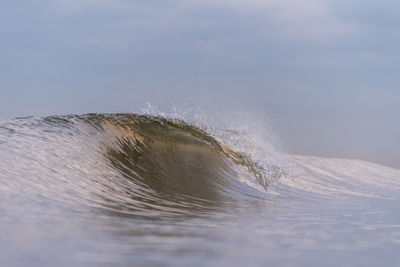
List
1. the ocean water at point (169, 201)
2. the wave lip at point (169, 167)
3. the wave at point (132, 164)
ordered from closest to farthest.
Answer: the ocean water at point (169, 201), the wave at point (132, 164), the wave lip at point (169, 167)

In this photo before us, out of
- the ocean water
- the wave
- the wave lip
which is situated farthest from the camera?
the wave lip

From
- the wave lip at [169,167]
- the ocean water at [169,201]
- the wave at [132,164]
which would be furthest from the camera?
the wave lip at [169,167]

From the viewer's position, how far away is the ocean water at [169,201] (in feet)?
6.75

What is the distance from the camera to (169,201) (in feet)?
13.5

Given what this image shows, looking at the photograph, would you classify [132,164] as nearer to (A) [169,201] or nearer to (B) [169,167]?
(B) [169,167]

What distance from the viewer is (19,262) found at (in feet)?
5.88

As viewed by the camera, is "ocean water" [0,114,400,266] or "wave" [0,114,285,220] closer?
"ocean water" [0,114,400,266]

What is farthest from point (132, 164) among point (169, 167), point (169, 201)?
point (169, 201)

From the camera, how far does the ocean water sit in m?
2.06

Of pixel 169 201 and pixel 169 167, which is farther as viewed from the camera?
pixel 169 167

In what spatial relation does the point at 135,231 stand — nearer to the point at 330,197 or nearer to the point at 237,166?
the point at 330,197

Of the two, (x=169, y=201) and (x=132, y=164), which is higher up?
(x=132, y=164)

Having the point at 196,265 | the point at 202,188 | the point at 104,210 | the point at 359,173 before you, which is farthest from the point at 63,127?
the point at 359,173

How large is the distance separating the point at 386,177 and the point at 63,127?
634 cm
